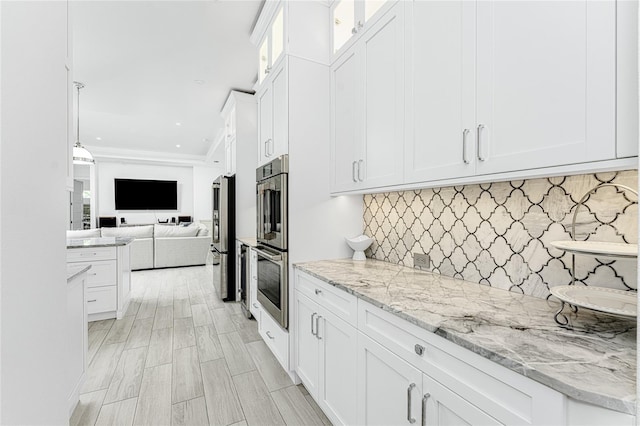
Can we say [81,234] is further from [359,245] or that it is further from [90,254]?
[359,245]

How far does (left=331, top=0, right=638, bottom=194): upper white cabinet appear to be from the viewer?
80 centimetres

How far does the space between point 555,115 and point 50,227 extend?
1549mm

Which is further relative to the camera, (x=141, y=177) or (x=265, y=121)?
(x=141, y=177)

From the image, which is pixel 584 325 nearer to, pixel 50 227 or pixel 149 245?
pixel 50 227

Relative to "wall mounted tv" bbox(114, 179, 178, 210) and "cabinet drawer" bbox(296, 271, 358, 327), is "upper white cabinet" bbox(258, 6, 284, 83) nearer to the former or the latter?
"cabinet drawer" bbox(296, 271, 358, 327)

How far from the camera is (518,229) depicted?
131 cm

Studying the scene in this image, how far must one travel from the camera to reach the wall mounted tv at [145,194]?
878cm

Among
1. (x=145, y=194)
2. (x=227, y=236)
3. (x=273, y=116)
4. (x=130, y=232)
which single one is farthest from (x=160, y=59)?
(x=145, y=194)

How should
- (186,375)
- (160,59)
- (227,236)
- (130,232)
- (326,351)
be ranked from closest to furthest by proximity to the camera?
(326,351) → (186,375) → (160,59) → (227,236) → (130,232)

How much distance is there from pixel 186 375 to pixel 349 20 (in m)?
2.90

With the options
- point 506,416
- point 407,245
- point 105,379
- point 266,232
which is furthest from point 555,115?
point 105,379

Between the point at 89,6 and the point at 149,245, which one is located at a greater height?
the point at 89,6

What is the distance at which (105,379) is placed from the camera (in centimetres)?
212

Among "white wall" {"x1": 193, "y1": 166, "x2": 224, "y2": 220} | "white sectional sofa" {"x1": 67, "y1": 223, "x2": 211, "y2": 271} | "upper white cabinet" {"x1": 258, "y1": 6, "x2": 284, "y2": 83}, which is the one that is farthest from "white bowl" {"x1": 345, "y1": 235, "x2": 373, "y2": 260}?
"white wall" {"x1": 193, "y1": 166, "x2": 224, "y2": 220}
